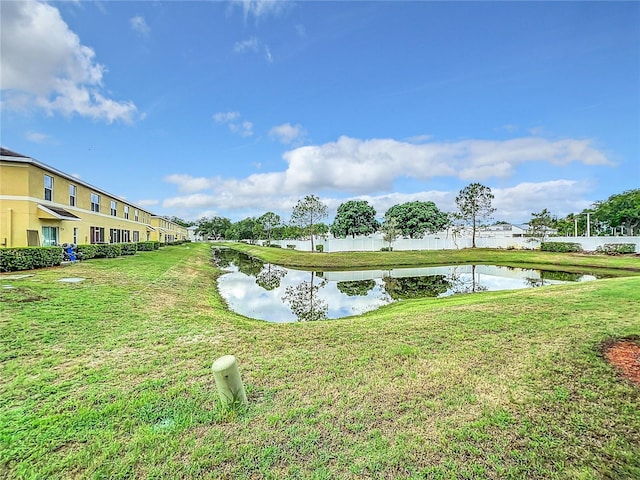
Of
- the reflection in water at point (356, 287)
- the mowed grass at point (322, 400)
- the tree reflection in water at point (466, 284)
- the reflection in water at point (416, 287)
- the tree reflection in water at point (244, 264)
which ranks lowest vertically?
the tree reflection in water at point (466, 284)

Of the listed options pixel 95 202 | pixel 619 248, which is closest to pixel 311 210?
pixel 95 202

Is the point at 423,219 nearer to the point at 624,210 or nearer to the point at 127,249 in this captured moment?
the point at 624,210

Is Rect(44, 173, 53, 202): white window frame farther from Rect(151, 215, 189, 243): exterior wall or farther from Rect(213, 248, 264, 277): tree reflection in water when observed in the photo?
Rect(151, 215, 189, 243): exterior wall

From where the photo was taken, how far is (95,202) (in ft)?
73.6

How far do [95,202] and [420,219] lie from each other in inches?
1579

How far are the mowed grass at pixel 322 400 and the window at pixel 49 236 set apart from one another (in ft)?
42.1

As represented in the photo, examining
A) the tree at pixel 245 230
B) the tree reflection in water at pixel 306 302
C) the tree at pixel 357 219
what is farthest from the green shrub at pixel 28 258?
the tree at pixel 245 230

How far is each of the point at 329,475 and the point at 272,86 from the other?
61.6ft

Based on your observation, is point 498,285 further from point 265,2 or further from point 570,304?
point 265,2

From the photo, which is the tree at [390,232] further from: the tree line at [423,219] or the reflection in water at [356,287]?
the reflection in water at [356,287]

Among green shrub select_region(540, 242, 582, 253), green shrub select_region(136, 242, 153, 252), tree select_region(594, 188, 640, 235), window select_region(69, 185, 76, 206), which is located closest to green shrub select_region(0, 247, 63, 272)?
window select_region(69, 185, 76, 206)

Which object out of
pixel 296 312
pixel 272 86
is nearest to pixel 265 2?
pixel 272 86

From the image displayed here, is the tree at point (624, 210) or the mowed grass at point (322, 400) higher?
the tree at point (624, 210)

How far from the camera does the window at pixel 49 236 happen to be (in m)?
16.0
